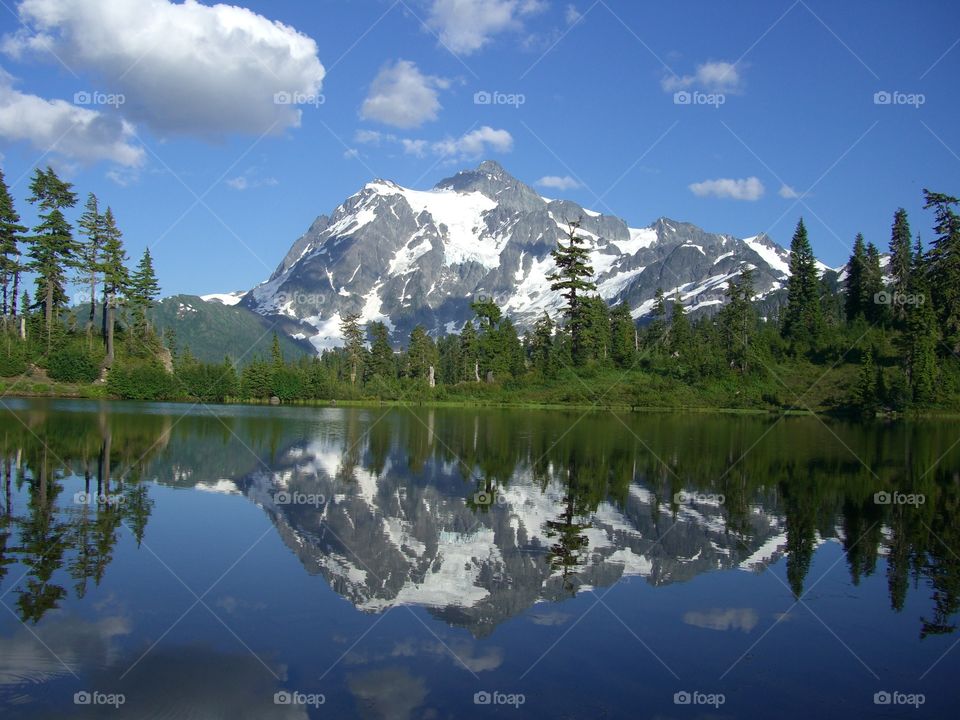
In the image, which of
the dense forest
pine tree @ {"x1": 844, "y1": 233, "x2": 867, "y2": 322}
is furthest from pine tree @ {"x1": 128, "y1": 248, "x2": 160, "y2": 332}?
pine tree @ {"x1": 844, "y1": 233, "x2": 867, "y2": 322}

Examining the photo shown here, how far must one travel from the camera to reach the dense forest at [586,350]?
79625mm

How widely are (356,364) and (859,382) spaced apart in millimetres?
79869

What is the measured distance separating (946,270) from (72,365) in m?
95.8

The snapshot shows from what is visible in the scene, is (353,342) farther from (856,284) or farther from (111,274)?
(856,284)

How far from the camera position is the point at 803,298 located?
106 metres

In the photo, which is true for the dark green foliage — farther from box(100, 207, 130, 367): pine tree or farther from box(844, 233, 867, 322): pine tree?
box(844, 233, 867, 322): pine tree

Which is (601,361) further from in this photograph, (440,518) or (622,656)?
(622,656)

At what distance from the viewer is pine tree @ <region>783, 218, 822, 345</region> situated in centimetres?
10156

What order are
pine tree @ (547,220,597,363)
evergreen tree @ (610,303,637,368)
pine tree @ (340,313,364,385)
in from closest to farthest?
pine tree @ (547,220,597,363), evergreen tree @ (610,303,637,368), pine tree @ (340,313,364,385)

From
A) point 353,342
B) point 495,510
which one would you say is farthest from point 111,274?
point 495,510

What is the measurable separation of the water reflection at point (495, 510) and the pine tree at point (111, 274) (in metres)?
46.5

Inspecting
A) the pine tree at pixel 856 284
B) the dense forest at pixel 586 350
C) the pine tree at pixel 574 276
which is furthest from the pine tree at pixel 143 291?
the pine tree at pixel 856 284

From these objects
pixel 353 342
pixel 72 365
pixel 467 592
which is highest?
pixel 353 342

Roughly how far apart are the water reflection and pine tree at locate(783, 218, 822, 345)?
62.8 metres
